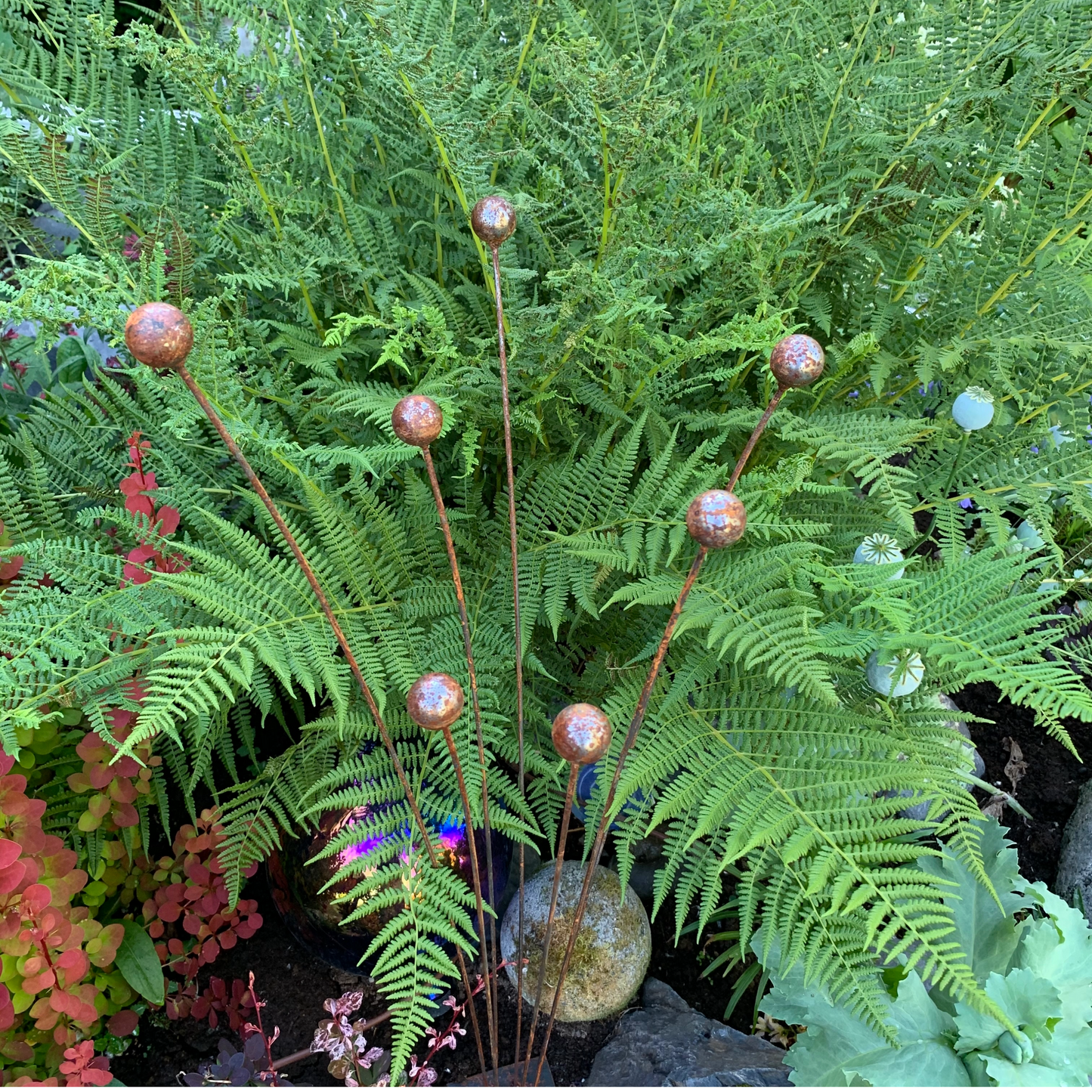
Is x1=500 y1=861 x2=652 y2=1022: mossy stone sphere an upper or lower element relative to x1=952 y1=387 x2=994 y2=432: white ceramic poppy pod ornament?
lower

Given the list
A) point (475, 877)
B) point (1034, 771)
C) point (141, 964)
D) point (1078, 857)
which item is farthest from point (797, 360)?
point (1034, 771)

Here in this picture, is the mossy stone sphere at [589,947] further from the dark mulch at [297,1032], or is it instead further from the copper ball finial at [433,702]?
the copper ball finial at [433,702]

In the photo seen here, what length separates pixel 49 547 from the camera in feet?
3.35

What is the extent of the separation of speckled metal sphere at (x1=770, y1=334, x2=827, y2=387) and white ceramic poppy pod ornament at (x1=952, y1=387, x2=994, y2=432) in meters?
0.55

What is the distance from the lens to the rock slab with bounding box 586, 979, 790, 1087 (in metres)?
1.13

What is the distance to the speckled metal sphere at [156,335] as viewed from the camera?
55cm

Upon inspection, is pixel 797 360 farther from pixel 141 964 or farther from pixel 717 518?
pixel 141 964

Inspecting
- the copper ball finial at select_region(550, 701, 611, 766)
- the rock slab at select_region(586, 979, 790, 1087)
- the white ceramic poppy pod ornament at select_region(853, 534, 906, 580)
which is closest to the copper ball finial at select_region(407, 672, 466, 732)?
the copper ball finial at select_region(550, 701, 611, 766)

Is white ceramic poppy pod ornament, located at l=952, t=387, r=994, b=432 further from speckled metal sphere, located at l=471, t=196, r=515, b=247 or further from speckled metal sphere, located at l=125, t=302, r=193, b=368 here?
speckled metal sphere, located at l=125, t=302, r=193, b=368

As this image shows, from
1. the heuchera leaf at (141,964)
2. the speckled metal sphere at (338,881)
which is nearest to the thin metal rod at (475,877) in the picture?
the speckled metal sphere at (338,881)

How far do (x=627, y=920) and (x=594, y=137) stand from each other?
1010 mm

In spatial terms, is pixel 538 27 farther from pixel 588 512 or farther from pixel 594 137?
pixel 588 512

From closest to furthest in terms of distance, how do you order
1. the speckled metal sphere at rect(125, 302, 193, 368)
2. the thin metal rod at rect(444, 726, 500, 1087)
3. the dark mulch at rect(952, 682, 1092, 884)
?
the speckled metal sphere at rect(125, 302, 193, 368) < the thin metal rod at rect(444, 726, 500, 1087) < the dark mulch at rect(952, 682, 1092, 884)

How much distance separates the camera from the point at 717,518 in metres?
0.61
